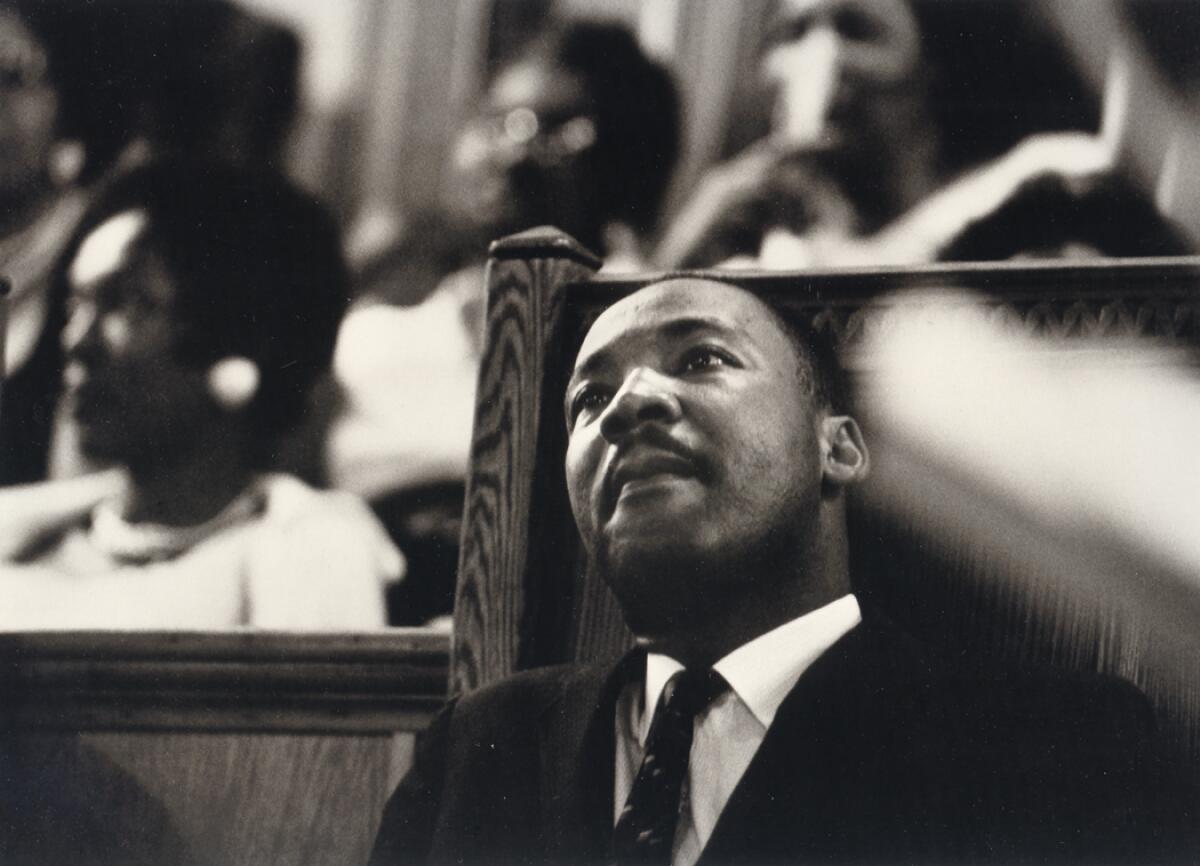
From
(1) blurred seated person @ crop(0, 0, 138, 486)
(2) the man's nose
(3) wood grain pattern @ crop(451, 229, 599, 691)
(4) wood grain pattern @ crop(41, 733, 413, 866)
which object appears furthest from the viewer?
(1) blurred seated person @ crop(0, 0, 138, 486)

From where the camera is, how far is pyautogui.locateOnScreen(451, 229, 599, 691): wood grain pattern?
1756mm

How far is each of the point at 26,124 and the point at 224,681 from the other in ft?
3.50

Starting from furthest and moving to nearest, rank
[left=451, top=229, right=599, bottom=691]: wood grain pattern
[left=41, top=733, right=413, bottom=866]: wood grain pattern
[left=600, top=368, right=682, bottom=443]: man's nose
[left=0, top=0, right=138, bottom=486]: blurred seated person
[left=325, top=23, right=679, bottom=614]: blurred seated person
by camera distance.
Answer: [left=0, top=0, right=138, bottom=486]: blurred seated person → [left=325, top=23, right=679, bottom=614]: blurred seated person → [left=41, top=733, right=413, bottom=866]: wood grain pattern → [left=451, top=229, right=599, bottom=691]: wood grain pattern → [left=600, top=368, right=682, bottom=443]: man's nose

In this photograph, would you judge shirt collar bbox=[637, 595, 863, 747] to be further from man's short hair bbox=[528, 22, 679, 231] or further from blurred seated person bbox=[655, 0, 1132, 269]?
man's short hair bbox=[528, 22, 679, 231]

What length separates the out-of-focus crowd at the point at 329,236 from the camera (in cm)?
228

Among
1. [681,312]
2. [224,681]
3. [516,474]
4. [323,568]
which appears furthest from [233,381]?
[681,312]

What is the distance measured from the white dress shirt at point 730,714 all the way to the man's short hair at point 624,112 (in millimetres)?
1003

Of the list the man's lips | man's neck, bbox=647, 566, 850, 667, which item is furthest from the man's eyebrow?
man's neck, bbox=647, 566, 850, 667

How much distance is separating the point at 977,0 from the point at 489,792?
54.3 inches

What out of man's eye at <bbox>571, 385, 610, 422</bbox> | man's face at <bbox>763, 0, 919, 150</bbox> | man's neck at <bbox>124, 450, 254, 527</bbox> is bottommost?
man's neck at <bbox>124, 450, 254, 527</bbox>

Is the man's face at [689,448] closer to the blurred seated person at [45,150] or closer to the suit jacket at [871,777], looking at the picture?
the suit jacket at [871,777]

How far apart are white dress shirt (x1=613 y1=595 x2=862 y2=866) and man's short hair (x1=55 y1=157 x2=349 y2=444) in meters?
1.06

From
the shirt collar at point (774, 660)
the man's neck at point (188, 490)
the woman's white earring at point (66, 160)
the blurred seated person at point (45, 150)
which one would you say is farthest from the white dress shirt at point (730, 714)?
the woman's white earring at point (66, 160)

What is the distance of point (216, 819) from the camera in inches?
Result: 77.4
